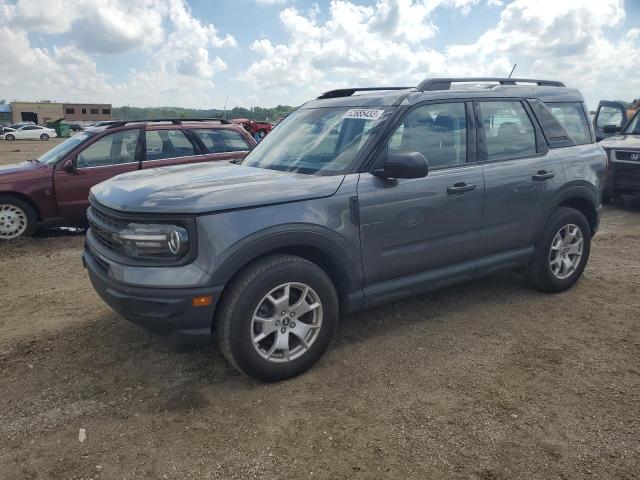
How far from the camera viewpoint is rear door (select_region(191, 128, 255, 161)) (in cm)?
791

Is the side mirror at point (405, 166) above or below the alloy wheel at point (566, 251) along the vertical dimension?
above

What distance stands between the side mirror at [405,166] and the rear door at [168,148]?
16.3 ft

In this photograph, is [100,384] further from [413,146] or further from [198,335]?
[413,146]

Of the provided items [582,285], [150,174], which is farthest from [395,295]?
[582,285]

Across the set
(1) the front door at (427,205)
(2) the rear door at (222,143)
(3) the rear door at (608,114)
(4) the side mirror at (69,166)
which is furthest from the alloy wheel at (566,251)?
(3) the rear door at (608,114)

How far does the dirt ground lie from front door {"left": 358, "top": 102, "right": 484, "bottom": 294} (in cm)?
66

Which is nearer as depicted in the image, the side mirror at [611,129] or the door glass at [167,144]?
the door glass at [167,144]

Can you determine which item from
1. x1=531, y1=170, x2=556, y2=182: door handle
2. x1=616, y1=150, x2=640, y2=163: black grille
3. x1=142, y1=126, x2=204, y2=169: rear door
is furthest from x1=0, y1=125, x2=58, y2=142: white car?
x1=531, y1=170, x2=556, y2=182: door handle

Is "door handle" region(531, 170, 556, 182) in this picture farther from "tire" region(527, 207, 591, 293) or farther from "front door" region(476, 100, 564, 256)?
"tire" region(527, 207, 591, 293)

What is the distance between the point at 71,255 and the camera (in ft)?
21.5

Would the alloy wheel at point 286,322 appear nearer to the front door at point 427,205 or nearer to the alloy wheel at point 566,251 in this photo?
the front door at point 427,205

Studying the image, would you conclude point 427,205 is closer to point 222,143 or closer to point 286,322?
point 286,322

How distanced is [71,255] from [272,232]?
458cm

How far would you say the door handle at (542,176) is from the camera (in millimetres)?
4398
